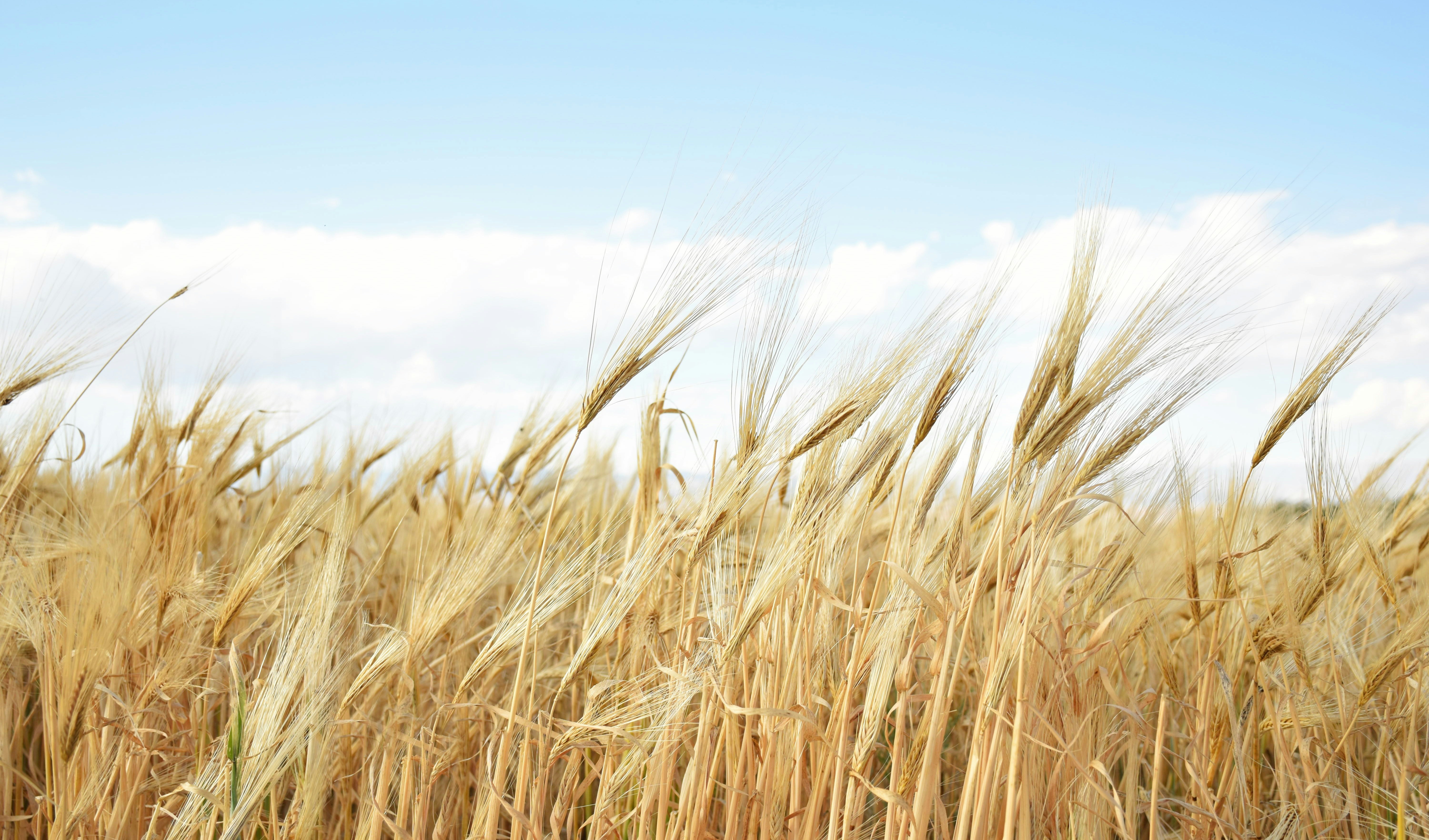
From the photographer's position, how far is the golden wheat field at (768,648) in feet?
4.09

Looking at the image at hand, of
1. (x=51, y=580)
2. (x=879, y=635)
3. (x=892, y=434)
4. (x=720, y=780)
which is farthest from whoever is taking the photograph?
(x=51, y=580)

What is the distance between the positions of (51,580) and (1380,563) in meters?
3.10

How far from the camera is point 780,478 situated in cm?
151

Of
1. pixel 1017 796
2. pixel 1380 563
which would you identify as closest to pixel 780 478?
pixel 1017 796

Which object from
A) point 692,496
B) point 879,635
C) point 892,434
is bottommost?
point 879,635

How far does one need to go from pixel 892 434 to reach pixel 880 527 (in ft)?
3.96

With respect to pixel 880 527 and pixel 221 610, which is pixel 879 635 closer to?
pixel 221 610

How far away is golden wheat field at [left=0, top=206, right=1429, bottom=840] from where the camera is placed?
1.25 m

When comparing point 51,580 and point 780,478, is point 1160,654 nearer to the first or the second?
point 780,478

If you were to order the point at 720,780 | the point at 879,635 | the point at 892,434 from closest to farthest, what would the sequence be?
the point at 879,635
the point at 892,434
the point at 720,780

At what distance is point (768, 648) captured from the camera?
142 cm

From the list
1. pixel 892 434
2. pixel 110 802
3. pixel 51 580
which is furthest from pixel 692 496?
pixel 51 580

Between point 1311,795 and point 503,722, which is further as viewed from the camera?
point 503,722

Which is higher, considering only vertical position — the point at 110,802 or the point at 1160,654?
the point at 1160,654
